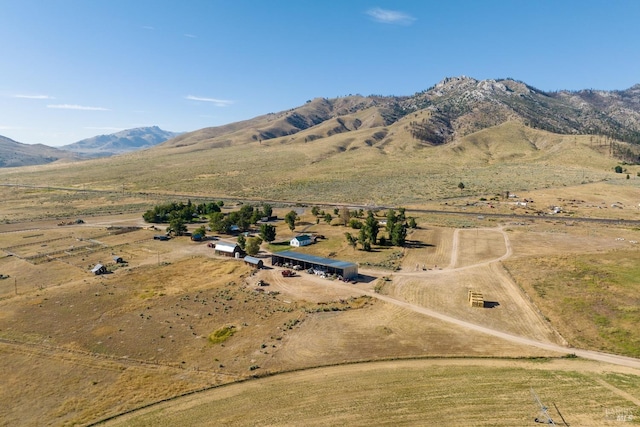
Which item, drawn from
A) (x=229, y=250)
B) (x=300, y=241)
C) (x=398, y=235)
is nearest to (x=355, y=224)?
(x=398, y=235)

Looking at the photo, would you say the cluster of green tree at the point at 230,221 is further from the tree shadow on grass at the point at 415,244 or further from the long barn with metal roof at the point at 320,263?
the tree shadow on grass at the point at 415,244

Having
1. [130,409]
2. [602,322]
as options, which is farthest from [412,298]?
[130,409]

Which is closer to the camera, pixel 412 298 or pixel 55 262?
pixel 412 298

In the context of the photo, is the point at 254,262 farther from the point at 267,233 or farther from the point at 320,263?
the point at 267,233

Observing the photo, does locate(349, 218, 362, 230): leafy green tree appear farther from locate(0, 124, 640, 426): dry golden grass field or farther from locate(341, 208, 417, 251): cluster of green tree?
locate(341, 208, 417, 251): cluster of green tree

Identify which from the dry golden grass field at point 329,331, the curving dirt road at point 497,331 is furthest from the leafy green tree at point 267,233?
the curving dirt road at point 497,331

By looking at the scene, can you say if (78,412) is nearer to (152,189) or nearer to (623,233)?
(623,233)
